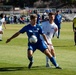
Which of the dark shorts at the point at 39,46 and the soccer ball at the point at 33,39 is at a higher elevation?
the soccer ball at the point at 33,39

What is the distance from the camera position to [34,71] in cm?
1342

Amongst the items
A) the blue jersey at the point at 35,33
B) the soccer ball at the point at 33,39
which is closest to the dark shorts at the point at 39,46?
the blue jersey at the point at 35,33

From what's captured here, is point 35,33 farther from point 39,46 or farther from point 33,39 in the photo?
point 39,46

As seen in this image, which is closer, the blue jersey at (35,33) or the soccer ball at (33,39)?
the soccer ball at (33,39)

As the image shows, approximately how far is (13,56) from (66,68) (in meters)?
4.15

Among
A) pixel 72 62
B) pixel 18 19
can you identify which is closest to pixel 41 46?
pixel 72 62

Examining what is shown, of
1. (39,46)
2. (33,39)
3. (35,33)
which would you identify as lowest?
(39,46)

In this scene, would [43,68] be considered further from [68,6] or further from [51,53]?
[68,6]

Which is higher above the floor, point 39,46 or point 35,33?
point 35,33

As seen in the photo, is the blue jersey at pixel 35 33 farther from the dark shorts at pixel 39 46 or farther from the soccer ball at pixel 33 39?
the soccer ball at pixel 33 39

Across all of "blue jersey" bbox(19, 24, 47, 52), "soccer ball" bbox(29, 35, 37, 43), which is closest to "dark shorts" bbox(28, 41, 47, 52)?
"blue jersey" bbox(19, 24, 47, 52)

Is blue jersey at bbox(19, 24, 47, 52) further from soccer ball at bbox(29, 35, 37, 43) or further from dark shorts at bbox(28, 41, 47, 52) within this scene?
soccer ball at bbox(29, 35, 37, 43)

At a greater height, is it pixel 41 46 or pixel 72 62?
→ pixel 41 46

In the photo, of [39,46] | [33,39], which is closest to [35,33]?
[33,39]
